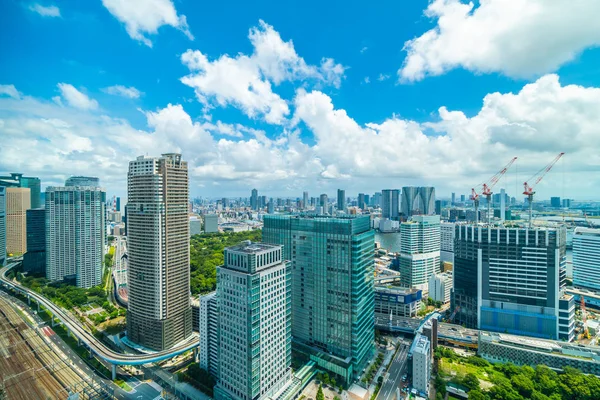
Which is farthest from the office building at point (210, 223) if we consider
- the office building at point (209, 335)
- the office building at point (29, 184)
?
the office building at point (209, 335)

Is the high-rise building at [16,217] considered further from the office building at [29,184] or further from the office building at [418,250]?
the office building at [418,250]

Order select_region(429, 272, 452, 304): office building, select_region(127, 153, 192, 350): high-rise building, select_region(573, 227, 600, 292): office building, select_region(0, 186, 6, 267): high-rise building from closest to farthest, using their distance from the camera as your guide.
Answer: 1. select_region(127, 153, 192, 350): high-rise building
2. select_region(429, 272, 452, 304): office building
3. select_region(573, 227, 600, 292): office building
4. select_region(0, 186, 6, 267): high-rise building

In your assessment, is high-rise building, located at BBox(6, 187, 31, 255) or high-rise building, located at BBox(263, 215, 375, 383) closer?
high-rise building, located at BBox(263, 215, 375, 383)

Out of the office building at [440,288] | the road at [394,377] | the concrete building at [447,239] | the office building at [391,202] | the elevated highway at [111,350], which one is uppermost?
the office building at [391,202]

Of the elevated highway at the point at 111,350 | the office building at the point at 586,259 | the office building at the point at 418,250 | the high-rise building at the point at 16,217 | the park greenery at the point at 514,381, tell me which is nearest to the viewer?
the park greenery at the point at 514,381

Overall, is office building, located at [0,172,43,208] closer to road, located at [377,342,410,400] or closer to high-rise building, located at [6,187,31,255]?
high-rise building, located at [6,187,31,255]

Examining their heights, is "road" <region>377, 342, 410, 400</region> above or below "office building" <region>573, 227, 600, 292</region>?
below

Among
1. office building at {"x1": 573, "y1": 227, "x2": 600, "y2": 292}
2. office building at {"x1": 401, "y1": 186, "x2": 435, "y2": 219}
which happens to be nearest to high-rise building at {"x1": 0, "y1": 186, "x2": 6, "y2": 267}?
office building at {"x1": 573, "y1": 227, "x2": 600, "y2": 292}
